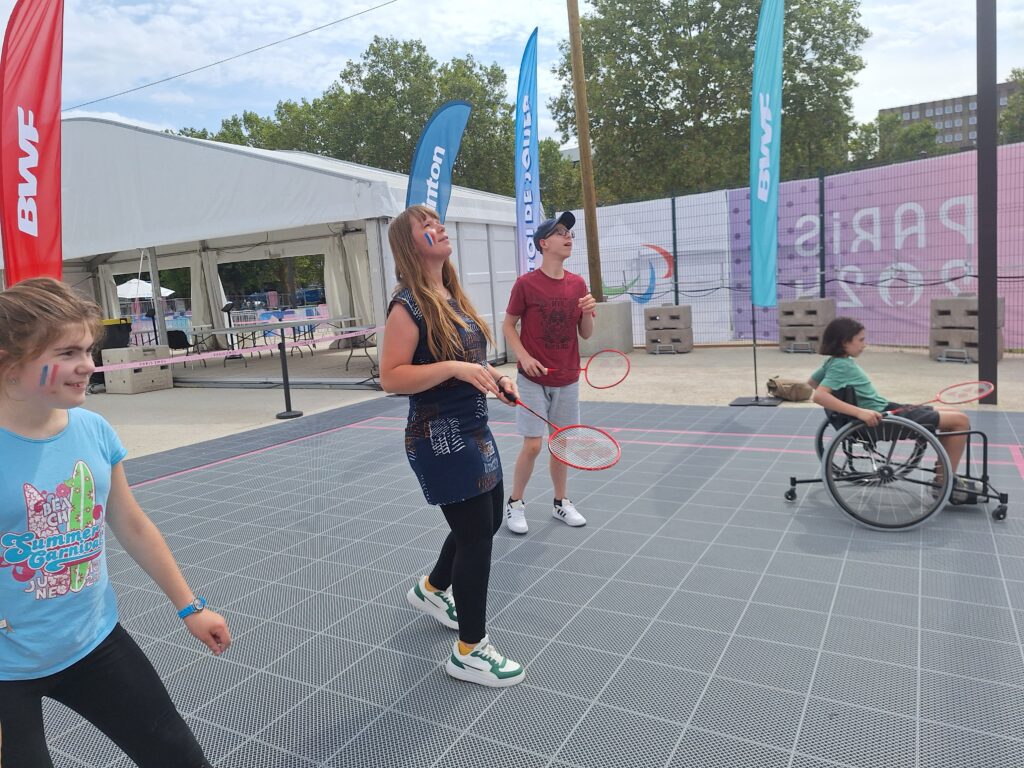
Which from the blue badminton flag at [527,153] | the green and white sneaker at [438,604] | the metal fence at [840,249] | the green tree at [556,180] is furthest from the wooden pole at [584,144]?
the green tree at [556,180]

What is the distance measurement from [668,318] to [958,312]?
16.6 ft

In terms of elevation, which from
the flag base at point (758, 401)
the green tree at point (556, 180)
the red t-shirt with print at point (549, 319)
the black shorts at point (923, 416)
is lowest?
the flag base at point (758, 401)

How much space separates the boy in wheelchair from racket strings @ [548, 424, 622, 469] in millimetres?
1445

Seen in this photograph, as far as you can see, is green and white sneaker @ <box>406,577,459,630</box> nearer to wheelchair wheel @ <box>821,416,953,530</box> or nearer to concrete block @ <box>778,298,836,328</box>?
wheelchair wheel @ <box>821,416,953,530</box>

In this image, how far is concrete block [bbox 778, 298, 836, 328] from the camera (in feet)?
42.0

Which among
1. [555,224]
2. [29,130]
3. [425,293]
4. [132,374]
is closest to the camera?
[425,293]

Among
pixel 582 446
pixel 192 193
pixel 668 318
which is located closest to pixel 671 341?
pixel 668 318

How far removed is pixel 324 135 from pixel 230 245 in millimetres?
21615

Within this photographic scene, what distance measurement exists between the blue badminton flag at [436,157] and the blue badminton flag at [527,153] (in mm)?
1093

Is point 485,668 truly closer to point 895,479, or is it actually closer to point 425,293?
point 425,293

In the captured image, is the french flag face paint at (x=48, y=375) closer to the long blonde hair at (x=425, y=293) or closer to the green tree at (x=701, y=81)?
the long blonde hair at (x=425, y=293)

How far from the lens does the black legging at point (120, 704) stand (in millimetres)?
1504

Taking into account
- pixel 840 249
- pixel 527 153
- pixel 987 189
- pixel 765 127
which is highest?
pixel 527 153

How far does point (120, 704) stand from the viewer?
1.57m
